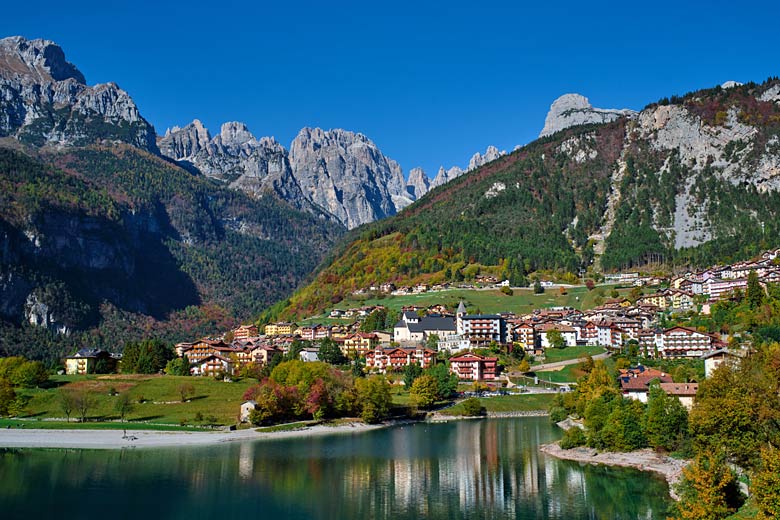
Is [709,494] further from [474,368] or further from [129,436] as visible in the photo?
[474,368]

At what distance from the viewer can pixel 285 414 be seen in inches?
3757

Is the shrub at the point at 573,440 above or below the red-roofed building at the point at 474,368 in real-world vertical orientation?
below

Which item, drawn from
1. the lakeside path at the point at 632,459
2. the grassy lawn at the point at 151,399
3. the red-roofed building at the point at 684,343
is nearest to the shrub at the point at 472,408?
the lakeside path at the point at 632,459

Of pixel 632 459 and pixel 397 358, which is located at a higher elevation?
pixel 397 358

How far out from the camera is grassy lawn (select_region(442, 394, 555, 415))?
102875mm

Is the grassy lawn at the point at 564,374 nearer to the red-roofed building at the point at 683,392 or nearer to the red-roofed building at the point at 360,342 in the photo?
the red-roofed building at the point at 360,342

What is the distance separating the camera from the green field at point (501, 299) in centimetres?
A: 16162

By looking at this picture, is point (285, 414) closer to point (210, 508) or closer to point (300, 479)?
point (300, 479)

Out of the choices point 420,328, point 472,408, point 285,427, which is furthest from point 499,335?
point 285,427

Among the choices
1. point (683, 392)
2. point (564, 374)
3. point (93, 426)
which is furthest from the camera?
point (564, 374)

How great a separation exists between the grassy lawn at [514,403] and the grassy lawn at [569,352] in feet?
64.4

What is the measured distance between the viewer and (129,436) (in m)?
82.9

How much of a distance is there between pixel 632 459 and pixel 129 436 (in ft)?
178

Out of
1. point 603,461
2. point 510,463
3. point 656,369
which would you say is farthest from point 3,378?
point 656,369
